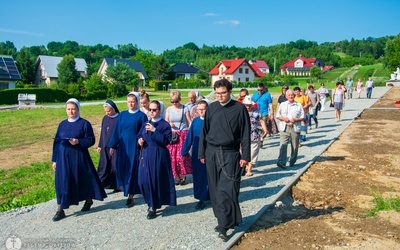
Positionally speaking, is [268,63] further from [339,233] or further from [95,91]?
[339,233]

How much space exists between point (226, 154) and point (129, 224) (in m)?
1.85

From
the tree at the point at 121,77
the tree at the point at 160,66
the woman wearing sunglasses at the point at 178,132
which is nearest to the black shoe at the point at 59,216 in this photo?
the woman wearing sunglasses at the point at 178,132

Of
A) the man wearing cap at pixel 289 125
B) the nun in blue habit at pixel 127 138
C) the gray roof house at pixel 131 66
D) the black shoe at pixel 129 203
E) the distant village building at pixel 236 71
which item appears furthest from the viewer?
the distant village building at pixel 236 71

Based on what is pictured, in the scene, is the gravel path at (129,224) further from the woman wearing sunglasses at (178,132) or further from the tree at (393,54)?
the tree at (393,54)

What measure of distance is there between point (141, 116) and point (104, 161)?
124 centimetres

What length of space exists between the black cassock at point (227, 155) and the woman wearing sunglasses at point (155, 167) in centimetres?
101

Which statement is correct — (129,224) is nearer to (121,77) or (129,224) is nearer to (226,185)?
→ (226,185)

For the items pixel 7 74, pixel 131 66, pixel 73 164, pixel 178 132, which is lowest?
pixel 73 164

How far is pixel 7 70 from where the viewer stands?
49344mm

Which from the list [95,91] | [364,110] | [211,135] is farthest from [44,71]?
[211,135]

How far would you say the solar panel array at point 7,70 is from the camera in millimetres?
48344

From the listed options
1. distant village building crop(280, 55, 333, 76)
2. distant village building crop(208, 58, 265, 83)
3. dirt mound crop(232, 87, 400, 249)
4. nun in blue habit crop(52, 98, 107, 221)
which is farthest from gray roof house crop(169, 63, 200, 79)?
nun in blue habit crop(52, 98, 107, 221)

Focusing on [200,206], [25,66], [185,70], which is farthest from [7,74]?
[185,70]

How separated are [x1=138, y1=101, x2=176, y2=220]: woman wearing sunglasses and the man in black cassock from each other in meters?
1.03
